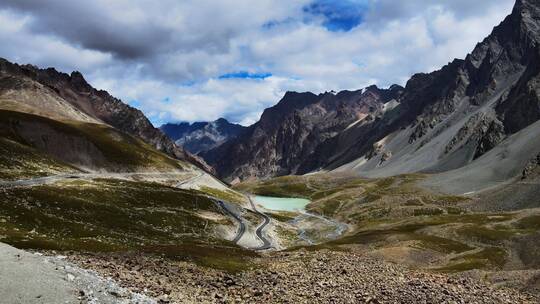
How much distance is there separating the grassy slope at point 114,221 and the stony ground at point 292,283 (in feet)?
22.3

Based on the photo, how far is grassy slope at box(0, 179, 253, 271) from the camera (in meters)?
57.7

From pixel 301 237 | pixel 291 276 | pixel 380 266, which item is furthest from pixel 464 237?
pixel 291 276

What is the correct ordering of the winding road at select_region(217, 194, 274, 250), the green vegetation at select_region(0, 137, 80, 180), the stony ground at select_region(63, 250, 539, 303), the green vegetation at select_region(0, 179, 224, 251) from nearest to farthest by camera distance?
the stony ground at select_region(63, 250, 539, 303), the green vegetation at select_region(0, 179, 224, 251), the green vegetation at select_region(0, 137, 80, 180), the winding road at select_region(217, 194, 274, 250)

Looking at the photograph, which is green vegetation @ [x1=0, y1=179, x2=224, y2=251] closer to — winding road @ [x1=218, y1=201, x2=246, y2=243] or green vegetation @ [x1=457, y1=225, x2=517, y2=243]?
winding road @ [x1=218, y1=201, x2=246, y2=243]

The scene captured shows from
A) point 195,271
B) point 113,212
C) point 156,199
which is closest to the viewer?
point 195,271

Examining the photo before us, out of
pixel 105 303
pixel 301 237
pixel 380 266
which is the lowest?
pixel 301 237

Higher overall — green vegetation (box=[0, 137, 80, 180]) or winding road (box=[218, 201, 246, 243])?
green vegetation (box=[0, 137, 80, 180])

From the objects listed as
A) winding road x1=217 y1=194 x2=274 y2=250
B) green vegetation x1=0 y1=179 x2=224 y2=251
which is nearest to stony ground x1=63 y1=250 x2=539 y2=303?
green vegetation x1=0 y1=179 x2=224 y2=251

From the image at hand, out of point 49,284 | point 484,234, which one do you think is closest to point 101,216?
point 49,284

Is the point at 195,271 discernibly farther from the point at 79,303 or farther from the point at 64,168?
the point at 64,168

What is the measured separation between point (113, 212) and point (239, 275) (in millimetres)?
65783

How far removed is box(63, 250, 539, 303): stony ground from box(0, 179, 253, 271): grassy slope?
6.79m

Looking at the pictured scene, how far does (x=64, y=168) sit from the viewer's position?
568ft

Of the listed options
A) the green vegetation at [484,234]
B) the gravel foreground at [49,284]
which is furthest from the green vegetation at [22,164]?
the green vegetation at [484,234]
